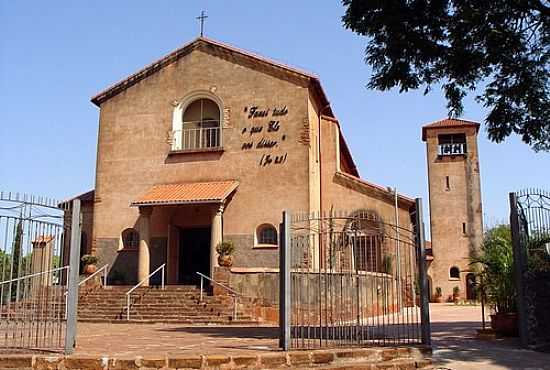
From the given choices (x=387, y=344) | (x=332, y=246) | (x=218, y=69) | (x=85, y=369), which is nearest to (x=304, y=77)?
(x=218, y=69)

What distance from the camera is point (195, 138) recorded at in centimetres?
2483

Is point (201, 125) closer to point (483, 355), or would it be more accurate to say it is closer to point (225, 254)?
point (225, 254)

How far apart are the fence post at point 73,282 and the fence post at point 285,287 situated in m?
3.36

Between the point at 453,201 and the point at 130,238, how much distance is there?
26.7 meters

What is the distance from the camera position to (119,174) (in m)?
24.8

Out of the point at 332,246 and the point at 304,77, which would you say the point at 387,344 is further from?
the point at 304,77

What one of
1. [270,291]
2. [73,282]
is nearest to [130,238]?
[270,291]

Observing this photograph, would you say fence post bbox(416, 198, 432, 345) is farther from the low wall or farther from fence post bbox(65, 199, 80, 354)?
the low wall

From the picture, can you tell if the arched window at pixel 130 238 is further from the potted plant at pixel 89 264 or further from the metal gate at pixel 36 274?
→ the metal gate at pixel 36 274

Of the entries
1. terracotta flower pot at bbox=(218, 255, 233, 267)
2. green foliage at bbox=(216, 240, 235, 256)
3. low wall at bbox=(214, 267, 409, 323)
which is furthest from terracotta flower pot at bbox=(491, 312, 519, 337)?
green foliage at bbox=(216, 240, 235, 256)

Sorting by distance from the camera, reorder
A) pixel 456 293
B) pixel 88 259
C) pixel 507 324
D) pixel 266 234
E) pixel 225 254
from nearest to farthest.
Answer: pixel 507 324 < pixel 225 254 < pixel 266 234 < pixel 88 259 < pixel 456 293

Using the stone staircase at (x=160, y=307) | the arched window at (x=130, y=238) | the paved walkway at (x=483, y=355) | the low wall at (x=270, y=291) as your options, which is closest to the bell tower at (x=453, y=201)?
the low wall at (x=270, y=291)

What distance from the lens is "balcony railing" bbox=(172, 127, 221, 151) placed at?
80.7ft

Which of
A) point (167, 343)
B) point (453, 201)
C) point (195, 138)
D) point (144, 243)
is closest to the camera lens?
point (167, 343)
